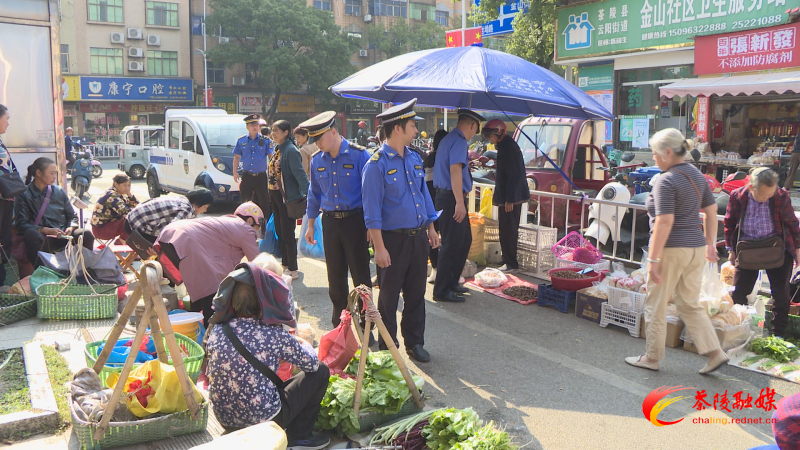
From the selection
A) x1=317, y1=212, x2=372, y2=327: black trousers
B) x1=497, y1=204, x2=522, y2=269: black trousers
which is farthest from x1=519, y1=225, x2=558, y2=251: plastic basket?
x1=317, y1=212, x2=372, y2=327: black trousers

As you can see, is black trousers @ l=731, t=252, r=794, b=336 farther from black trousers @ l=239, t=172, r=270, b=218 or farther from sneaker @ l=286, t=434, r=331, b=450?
black trousers @ l=239, t=172, r=270, b=218

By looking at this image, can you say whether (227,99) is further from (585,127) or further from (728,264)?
(728,264)

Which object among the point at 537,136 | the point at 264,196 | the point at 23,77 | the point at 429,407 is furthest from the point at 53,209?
the point at 537,136

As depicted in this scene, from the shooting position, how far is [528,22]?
19.9 m

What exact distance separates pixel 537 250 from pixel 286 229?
309 cm

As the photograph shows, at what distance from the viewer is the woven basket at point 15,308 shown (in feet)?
19.3

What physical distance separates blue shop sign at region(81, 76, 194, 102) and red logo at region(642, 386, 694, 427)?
134 ft

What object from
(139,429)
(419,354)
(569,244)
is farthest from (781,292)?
(139,429)

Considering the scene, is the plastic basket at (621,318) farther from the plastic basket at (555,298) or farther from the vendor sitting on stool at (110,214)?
the vendor sitting on stool at (110,214)

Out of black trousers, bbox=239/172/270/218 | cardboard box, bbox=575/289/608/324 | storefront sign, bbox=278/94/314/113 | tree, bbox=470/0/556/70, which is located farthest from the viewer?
storefront sign, bbox=278/94/314/113

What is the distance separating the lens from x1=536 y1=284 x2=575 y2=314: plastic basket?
6531 millimetres

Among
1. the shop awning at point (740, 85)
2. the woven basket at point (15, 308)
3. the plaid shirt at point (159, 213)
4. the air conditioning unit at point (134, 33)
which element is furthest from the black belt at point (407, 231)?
the air conditioning unit at point (134, 33)

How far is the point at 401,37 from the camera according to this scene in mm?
47688

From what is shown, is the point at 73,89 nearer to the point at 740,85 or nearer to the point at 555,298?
the point at 740,85
